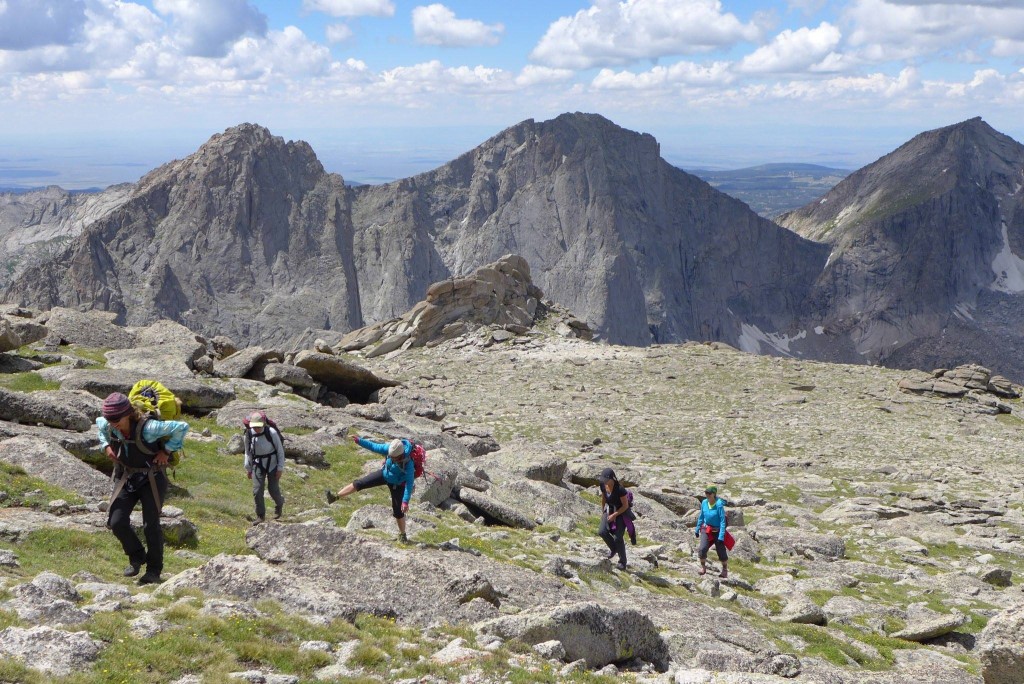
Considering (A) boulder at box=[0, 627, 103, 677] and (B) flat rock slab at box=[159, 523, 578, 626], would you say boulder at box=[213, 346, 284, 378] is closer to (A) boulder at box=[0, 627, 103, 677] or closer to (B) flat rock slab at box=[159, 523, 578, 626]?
(B) flat rock slab at box=[159, 523, 578, 626]

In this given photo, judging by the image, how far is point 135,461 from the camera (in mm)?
12391

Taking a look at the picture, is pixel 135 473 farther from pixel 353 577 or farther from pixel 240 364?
pixel 240 364

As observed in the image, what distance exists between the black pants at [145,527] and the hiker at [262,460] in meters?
4.20

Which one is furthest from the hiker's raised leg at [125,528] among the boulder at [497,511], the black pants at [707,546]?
the black pants at [707,546]

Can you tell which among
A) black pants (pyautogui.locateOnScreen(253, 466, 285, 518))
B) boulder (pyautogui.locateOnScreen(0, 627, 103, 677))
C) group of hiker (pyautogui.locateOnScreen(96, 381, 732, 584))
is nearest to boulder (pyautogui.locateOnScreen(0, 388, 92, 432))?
group of hiker (pyautogui.locateOnScreen(96, 381, 732, 584))

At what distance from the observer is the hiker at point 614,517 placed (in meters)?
18.1

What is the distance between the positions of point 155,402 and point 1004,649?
13.0 m

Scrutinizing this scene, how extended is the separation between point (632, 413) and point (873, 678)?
104 feet

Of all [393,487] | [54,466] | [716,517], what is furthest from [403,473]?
[716,517]

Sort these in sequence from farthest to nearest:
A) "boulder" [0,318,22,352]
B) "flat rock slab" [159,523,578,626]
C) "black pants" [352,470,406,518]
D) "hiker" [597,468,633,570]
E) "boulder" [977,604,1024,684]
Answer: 1. "boulder" [0,318,22,352]
2. "hiker" [597,468,633,570]
3. "black pants" [352,470,406,518]
4. "flat rock slab" [159,523,578,626]
5. "boulder" [977,604,1024,684]

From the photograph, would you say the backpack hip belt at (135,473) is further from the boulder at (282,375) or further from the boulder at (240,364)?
the boulder at (240,364)

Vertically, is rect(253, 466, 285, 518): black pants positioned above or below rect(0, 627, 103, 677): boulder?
below

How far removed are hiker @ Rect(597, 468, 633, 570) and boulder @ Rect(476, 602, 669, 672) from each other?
541 cm

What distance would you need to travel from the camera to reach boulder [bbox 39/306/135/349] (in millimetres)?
39000
